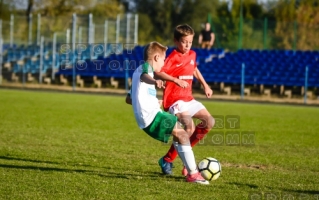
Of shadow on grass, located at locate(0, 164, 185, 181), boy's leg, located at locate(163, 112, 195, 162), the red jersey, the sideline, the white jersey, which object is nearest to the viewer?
the white jersey

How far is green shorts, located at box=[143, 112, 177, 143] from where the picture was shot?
6691 mm

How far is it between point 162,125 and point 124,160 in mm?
2037

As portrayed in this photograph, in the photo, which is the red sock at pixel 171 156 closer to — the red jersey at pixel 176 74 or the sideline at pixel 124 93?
the red jersey at pixel 176 74

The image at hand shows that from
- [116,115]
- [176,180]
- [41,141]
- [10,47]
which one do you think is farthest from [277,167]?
[10,47]

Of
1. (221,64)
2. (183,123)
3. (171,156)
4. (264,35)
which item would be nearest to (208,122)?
(183,123)

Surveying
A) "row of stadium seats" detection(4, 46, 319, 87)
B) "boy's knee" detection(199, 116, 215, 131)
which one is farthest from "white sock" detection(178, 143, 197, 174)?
"row of stadium seats" detection(4, 46, 319, 87)

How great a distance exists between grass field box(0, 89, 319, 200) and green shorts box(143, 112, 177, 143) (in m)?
0.56

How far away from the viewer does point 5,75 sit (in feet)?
103

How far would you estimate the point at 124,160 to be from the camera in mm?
8578

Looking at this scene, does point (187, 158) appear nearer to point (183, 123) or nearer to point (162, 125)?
point (162, 125)

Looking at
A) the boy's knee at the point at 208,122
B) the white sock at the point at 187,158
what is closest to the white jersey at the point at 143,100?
the white sock at the point at 187,158

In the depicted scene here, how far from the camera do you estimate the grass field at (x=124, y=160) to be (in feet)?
20.6

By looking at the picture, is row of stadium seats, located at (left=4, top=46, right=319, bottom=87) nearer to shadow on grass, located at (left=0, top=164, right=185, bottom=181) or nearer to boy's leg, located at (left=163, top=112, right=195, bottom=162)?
boy's leg, located at (left=163, top=112, right=195, bottom=162)

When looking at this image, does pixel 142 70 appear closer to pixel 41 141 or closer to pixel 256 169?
pixel 256 169
